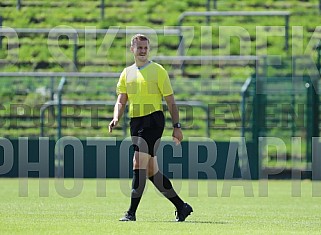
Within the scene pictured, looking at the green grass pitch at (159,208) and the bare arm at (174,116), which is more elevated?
the bare arm at (174,116)

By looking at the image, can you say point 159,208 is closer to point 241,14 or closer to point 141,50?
point 141,50

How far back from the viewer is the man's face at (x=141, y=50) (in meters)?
10.2

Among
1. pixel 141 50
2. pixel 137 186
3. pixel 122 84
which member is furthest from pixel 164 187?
pixel 141 50

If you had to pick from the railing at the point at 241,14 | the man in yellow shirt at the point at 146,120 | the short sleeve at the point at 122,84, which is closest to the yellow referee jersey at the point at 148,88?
the man in yellow shirt at the point at 146,120

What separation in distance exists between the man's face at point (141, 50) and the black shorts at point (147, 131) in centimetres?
58

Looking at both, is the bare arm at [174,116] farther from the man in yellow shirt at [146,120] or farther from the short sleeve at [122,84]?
the short sleeve at [122,84]

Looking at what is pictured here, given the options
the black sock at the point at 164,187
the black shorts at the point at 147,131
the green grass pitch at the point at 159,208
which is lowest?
the green grass pitch at the point at 159,208

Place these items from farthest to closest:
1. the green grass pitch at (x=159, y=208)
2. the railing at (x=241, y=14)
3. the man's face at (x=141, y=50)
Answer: the railing at (x=241, y=14)
the man's face at (x=141, y=50)
the green grass pitch at (x=159, y=208)

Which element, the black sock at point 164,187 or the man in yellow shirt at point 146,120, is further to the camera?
the black sock at point 164,187

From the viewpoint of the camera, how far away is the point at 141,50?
10.3 metres

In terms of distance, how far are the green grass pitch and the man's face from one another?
1.70m

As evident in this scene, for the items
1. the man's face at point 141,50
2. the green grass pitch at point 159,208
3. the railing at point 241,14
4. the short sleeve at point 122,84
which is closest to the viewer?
the green grass pitch at point 159,208

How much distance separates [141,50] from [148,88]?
0.44 meters

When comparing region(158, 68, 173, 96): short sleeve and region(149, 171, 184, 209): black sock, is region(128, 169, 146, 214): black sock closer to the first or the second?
region(149, 171, 184, 209): black sock
